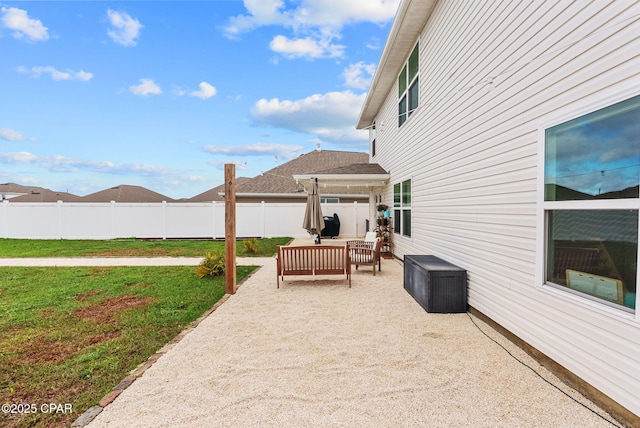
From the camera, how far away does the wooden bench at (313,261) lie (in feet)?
20.9

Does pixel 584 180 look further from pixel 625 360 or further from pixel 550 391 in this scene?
pixel 550 391

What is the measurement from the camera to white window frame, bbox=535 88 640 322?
222 centimetres

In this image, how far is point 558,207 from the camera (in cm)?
290

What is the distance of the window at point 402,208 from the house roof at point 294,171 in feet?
23.5

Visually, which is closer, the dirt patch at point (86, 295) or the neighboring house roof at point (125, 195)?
the dirt patch at point (86, 295)

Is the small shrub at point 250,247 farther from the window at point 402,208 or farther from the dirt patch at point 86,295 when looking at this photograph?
the dirt patch at point 86,295

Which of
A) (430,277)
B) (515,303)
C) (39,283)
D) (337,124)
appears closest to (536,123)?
(515,303)

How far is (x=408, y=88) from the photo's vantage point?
7.91 m

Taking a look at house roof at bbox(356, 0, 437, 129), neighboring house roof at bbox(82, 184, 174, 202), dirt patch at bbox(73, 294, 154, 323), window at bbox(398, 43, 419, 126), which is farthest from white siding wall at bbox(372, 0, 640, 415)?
neighboring house roof at bbox(82, 184, 174, 202)

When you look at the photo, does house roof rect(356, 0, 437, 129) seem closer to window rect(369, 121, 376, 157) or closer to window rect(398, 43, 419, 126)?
window rect(398, 43, 419, 126)

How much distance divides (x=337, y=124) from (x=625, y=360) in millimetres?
22706

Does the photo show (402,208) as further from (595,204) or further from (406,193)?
(595,204)

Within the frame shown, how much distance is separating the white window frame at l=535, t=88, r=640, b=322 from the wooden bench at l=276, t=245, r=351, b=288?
145 inches

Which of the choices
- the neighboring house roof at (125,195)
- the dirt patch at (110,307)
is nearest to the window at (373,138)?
the dirt patch at (110,307)
